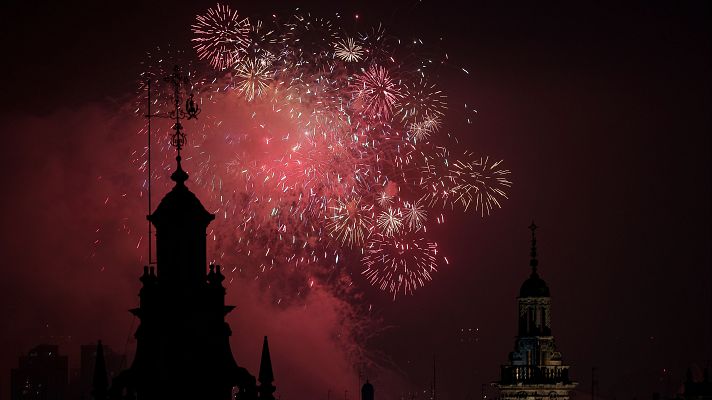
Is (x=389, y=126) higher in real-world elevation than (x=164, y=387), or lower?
higher

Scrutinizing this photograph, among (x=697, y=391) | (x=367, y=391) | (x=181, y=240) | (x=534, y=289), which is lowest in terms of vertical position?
(x=181, y=240)

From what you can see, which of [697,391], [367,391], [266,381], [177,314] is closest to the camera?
[177,314]

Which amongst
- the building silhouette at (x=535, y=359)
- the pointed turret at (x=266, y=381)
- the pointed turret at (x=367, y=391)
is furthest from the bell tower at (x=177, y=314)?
the pointed turret at (x=367, y=391)

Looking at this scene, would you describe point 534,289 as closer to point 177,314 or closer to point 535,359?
point 535,359

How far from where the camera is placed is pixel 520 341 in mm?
141125

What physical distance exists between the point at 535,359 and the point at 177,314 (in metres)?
54.0

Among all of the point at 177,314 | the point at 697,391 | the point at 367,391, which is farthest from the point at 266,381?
the point at 367,391

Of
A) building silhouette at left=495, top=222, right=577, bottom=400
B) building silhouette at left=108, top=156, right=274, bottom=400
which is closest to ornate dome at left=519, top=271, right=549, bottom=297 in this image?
building silhouette at left=495, top=222, right=577, bottom=400

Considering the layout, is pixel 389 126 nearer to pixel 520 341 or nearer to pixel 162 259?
pixel 520 341

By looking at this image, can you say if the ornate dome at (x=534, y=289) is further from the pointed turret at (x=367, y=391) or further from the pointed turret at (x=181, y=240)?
the pointed turret at (x=181, y=240)

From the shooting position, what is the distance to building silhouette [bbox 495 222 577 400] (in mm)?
140500

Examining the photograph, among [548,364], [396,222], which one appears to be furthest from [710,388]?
[396,222]

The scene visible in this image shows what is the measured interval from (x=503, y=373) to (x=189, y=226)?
55237 millimetres

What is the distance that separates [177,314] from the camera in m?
90.1
